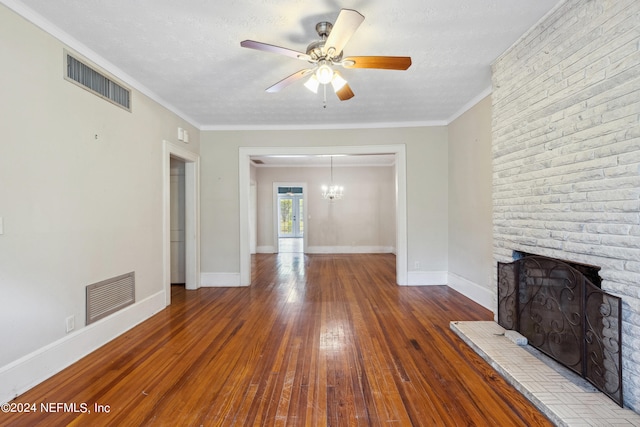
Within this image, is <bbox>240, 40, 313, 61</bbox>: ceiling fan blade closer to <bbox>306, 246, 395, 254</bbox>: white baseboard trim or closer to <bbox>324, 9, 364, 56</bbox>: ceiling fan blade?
<bbox>324, 9, 364, 56</bbox>: ceiling fan blade

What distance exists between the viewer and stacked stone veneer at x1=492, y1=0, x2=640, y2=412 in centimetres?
156

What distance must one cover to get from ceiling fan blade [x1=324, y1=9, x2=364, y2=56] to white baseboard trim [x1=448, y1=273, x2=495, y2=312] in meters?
3.02

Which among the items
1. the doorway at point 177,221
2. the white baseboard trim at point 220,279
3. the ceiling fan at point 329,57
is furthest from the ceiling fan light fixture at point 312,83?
the white baseboard trim at point 220,279

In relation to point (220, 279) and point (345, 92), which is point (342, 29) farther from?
point (220, 279)

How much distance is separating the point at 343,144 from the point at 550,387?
150 inches

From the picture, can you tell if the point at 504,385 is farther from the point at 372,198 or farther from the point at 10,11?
the point at 372,198

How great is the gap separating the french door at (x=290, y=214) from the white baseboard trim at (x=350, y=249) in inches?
129

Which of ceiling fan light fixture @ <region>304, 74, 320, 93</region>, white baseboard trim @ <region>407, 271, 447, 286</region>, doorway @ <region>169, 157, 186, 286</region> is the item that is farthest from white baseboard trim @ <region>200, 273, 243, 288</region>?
ceiling fan light fixture @ <region>304, 74, 320, 93</region>

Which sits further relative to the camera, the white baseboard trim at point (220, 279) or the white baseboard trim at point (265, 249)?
the white baseboard trim at point (265, 249)

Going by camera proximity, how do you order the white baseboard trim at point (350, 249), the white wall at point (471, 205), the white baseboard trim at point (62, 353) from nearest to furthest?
the white baseboard trim at point (62, 353) < the white wall at point (471, 205) < the white baseboard trim at point (350, 249)

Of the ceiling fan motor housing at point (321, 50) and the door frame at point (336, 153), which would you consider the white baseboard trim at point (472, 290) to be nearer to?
the door frame at point (336, 153)

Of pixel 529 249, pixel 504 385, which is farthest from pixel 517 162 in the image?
pixel 504 385

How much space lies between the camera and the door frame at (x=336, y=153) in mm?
4535

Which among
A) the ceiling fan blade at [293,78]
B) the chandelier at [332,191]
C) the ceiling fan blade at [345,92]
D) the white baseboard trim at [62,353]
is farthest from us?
the chandelier at [332,191]
